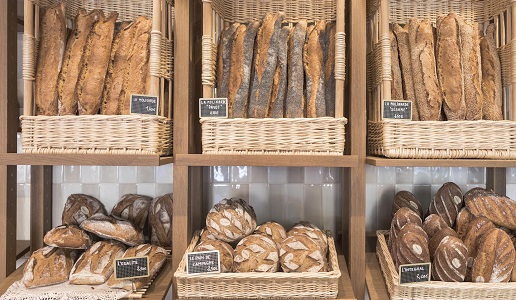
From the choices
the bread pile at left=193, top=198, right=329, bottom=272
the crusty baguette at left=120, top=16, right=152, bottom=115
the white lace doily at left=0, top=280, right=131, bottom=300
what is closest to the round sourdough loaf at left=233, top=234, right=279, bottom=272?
the bread pile at left=193, top=198, right=329, bottom=272

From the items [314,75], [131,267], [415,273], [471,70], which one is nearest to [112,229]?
[131,267]

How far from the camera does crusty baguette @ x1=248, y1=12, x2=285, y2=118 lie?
1.51m

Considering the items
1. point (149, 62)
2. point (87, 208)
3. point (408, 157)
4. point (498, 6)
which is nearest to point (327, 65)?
point (408, 157)

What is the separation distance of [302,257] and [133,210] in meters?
0.91

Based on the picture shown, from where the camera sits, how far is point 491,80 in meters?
1.58

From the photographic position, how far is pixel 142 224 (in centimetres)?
193

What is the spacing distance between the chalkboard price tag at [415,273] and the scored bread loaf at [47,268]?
1211 mm

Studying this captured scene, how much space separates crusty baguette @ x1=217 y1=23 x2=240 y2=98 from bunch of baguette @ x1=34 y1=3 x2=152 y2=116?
27cm

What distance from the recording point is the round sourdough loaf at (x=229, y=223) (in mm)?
1564

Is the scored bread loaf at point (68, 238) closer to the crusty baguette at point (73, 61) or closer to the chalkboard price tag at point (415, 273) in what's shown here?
the crusty baguette at point (73, 61)

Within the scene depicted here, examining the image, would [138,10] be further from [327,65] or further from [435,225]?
[435,225]

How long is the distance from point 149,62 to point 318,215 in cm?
111

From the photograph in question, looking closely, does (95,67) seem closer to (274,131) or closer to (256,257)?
(274,131)

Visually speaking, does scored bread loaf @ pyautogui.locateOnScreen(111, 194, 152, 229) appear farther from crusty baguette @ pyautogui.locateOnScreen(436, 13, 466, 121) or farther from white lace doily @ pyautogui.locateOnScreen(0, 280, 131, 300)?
crusty baguette @ pyautogui.locateOnScreen(436, 13, 466, 121)
